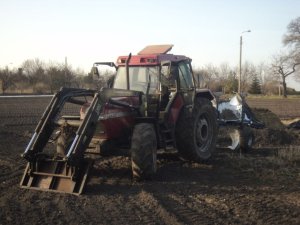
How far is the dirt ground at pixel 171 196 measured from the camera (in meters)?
6.14

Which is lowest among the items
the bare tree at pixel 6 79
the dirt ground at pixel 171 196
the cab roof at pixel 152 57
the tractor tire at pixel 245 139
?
the dirt ground at pixel 171 196

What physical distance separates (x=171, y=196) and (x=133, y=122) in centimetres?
212

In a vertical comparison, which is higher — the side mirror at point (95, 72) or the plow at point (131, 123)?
the side mirror at point (95, 72)

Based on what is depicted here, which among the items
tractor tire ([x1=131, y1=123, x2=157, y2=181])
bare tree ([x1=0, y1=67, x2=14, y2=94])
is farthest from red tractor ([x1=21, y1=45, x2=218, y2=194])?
bare tree ([x1=0, y1=67, x2=14, y2=94])

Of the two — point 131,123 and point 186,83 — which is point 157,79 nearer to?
point 186,83

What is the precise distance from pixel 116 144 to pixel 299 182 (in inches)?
135

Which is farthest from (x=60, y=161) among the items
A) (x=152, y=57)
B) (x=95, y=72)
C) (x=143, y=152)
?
(x=152, y=57)

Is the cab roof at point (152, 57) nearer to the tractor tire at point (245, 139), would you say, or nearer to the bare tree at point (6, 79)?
the tractor tire at point (245, 139)

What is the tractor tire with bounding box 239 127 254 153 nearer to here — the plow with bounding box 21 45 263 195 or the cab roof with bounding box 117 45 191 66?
the plow with bounding box 21 45 263 195

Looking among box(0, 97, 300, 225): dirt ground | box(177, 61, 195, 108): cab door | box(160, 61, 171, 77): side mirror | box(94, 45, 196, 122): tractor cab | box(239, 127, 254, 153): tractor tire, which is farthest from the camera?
box(239, 127, 254, 153): tractor tire

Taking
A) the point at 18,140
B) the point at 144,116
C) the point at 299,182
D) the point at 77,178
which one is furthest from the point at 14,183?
the point at 18,140

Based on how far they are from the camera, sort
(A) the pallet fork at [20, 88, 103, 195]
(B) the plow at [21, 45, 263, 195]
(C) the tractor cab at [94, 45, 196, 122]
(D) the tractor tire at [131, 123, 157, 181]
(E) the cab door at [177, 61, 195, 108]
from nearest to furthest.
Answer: (A) the pallet fork at [20, 88, 103, 195]
(B) the plow at [21, 45, 263, 195]
(D) the tractor tire at [131, 123, 157, 181]
(C) the tractor cab at [94, 45, 196, 122]
(E) the cab door at [177, 61, 195, 108]

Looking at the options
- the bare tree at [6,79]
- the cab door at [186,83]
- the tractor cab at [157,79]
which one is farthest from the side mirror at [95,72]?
the bare tree at [6,79]

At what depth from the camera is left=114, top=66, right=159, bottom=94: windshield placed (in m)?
9.73
